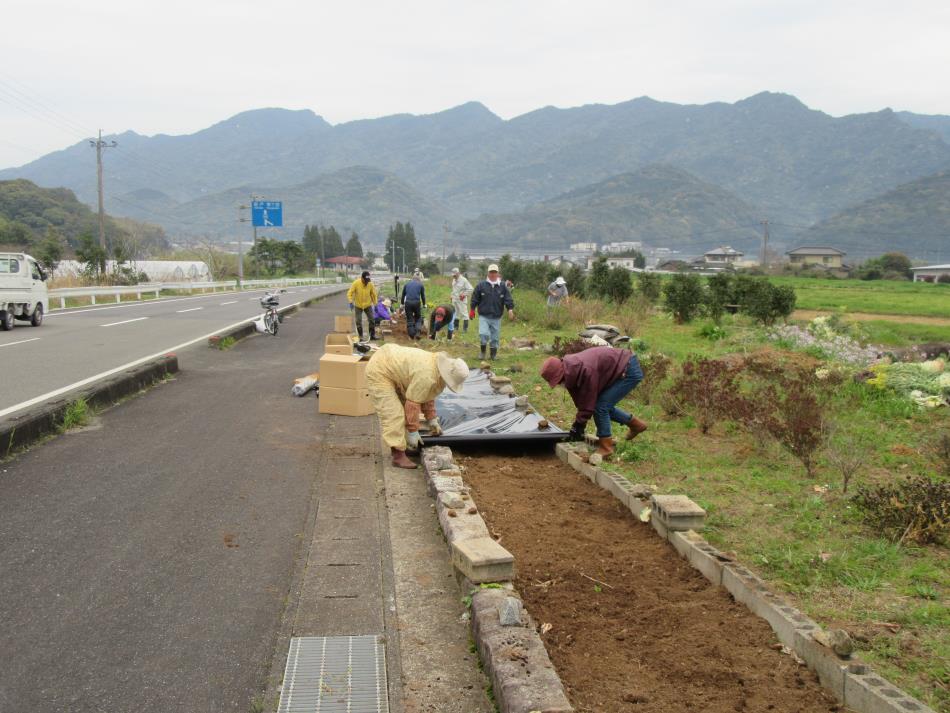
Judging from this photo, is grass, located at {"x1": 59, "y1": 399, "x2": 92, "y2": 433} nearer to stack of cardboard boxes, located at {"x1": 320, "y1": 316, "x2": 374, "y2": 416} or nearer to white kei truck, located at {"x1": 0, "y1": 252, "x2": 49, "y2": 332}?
stack of cardboard boxes, located at {"x1": 320, "y1": 316, "x2": 374, "y2": 416}

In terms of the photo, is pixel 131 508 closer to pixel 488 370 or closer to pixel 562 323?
pixel 488 370

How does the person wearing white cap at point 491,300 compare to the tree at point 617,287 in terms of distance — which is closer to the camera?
the person wearing white cap at point 491,300

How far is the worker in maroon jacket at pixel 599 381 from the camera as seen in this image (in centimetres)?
679

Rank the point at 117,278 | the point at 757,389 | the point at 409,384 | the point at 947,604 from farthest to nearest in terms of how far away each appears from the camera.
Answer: the point at 117,278 → the point at 757,389 → the point at 409,384 → the point at 947,604

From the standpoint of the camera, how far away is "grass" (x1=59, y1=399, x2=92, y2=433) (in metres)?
7.74

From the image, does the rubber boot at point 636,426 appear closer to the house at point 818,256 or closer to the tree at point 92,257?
the tree at point 92,257

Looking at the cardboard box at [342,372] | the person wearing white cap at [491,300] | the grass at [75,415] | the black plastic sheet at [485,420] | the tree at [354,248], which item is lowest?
the black plastic sheet at [485,420]

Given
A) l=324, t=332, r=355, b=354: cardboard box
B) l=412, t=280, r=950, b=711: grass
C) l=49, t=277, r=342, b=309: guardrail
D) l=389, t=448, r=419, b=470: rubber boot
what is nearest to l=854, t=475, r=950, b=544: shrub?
l=412, t=280, r=950, b=711: grass

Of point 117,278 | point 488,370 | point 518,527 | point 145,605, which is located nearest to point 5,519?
point 145,605

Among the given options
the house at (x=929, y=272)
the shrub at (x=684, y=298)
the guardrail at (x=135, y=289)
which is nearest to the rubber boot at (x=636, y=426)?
the shrub at (x=684, y=298)

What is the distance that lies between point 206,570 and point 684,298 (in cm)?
1941

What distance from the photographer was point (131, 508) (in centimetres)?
541

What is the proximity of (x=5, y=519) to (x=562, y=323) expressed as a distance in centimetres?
1592

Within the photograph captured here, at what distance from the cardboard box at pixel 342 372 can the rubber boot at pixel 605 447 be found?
3305 millimetres
